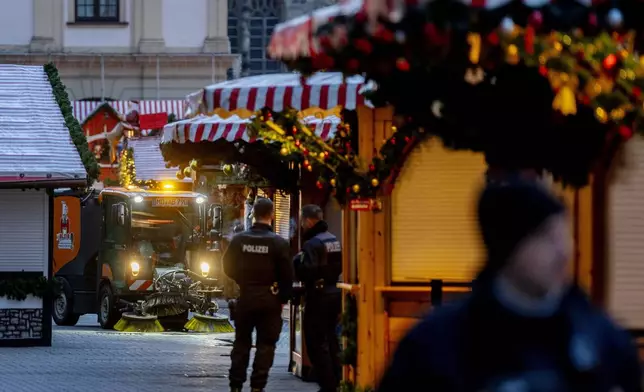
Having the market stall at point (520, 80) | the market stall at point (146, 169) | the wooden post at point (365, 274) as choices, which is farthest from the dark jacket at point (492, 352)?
the market stall at point (146, 169)

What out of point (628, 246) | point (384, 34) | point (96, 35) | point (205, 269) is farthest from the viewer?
point (96, 35)

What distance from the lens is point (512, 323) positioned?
4.54m

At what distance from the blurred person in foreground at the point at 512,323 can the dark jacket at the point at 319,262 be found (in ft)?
34.5

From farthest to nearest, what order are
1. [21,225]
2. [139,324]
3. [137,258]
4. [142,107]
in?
[142,107]
[137,258]
[139,324]
[21,225]

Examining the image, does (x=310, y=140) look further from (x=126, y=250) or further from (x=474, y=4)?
(x=126, y=250)

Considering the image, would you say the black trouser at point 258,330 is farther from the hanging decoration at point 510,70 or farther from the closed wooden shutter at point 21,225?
the closed wooden shutter at point 21,225

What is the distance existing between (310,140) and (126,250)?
1590 centimetres

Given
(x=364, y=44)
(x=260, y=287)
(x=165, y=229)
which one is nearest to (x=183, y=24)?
(x=165, y=229)

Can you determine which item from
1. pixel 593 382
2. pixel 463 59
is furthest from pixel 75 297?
pixel 593 382

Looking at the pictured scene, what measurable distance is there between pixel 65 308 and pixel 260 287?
1678cm

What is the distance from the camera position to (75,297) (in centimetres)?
3038

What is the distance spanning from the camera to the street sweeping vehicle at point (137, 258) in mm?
28250

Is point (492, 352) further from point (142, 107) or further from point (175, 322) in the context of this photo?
point (142, 107)

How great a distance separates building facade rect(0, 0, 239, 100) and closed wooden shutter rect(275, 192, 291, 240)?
29640mm
